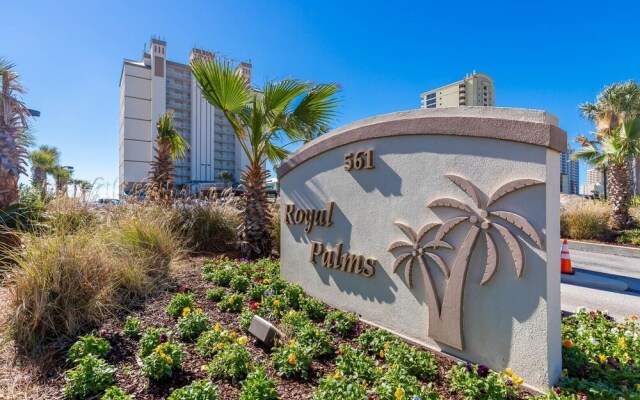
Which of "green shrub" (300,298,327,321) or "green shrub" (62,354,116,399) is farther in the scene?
"green shrub" (300,298,327,321)

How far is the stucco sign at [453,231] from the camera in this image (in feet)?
8.29

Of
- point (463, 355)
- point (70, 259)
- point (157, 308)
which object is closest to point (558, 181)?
point (463, 355)

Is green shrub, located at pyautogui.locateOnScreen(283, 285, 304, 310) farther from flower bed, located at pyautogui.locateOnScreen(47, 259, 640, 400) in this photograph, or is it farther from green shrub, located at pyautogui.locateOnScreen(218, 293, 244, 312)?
green shrub, located at pyautogui.locateOnScreen(218, 293, 244, 312)

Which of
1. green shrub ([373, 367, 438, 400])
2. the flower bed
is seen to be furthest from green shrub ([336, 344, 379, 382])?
green shrub ([373, 367, 438, 400])

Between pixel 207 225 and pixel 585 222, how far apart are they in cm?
1307

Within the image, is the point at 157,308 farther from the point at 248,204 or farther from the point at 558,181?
the point at 558,181

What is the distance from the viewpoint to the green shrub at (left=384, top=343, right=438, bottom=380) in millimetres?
2688

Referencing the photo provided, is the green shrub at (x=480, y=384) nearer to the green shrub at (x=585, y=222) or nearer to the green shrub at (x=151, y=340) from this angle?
the green shrub at (x=151, y=340)

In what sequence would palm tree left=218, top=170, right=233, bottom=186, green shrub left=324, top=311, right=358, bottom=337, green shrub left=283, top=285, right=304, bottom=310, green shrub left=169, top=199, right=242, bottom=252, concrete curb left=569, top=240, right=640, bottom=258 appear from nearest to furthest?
green shrub left=324, top=311, right=358, bottom=337 → green shrub left=283, top=285, right=304, bottom=310 → green shrub left=169, top=199, right=242, bottom=252 → concrete curb left=569, top=240, right=640, bottom=258 → palm tree left=218, top=170, right=233, bottom=186

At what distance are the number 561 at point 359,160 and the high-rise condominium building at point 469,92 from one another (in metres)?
13.1

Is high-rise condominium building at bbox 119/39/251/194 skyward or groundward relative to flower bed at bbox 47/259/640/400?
skyward

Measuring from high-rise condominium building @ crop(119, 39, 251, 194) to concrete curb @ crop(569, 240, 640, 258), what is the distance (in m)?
57.7

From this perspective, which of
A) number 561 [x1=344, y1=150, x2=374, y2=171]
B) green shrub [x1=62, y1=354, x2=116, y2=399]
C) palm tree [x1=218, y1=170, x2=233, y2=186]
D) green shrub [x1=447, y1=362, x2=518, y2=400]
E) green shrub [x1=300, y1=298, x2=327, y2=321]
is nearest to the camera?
green shrub [x1=447, y1=362, x2=518, y2=400]

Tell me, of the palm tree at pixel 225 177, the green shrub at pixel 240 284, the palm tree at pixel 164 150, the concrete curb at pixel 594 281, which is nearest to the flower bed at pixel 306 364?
the green shrub at pixel 240 284
